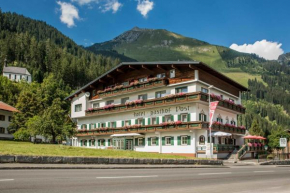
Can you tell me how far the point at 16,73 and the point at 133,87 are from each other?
10590 cm

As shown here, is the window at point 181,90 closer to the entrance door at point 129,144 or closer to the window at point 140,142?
the window at point 140,142

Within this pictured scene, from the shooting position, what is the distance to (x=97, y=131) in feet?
168

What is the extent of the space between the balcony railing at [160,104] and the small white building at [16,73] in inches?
3743

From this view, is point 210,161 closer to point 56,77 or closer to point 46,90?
point 46,90

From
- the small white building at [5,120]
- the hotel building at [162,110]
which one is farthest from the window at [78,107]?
the small white building at [5,120]

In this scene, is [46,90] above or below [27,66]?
below

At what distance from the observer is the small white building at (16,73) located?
13650cm

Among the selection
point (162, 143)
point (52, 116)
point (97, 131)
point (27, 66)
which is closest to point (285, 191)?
point (162, 143)

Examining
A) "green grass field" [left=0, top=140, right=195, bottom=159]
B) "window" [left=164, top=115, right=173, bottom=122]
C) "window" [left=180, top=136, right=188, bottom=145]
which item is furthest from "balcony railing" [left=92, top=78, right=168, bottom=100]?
"green grass field" [left=0, top=140, right=195, bottom=159]

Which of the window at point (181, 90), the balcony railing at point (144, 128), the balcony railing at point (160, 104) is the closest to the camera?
the balcony railing at point (144, 128)

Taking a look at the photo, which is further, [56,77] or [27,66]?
[27,66]

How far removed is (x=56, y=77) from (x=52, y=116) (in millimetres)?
92322

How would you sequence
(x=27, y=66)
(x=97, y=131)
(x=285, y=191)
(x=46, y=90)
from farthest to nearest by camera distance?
(x=27, y=66) < (x=46, y=90) < (x=97, y=131) < (x=285, y=191)

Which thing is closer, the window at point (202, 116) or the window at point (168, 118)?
the window at point (202, 116)
